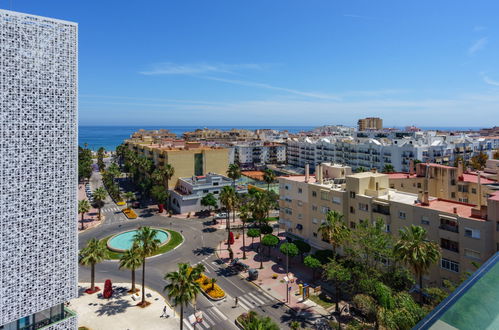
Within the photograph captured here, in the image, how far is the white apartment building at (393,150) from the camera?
110062mm

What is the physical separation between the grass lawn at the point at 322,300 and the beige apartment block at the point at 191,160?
59961 mm

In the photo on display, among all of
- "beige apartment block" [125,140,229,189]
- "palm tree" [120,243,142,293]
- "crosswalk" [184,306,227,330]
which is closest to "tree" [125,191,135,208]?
"beige apartment block" [125,140,229,189]

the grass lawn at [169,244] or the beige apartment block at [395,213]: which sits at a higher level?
the beige apartment block at [395,213]

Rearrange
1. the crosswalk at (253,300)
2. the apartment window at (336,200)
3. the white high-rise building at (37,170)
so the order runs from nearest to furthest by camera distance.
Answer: the white high-rise building at (37,170), the crosswalk at (253,300), the apartment window at (336,200)

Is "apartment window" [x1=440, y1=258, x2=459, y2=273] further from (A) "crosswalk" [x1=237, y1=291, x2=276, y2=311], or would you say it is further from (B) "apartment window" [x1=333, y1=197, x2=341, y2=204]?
(A) "crosswalk" [x1=237, y1=291, x2=276, y2=311]

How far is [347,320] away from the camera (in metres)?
36.1

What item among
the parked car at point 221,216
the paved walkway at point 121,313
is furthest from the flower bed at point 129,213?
the paved walkway at point 121,313

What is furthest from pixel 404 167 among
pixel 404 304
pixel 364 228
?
pixel 404 304

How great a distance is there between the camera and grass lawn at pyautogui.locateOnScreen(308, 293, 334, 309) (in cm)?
3950

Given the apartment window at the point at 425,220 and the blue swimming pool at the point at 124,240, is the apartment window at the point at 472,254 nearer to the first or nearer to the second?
the apartment window at the point at 425,220

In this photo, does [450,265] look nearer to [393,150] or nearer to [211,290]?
[211,290]

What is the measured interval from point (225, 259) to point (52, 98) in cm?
3890

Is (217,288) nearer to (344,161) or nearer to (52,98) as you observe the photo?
(52,98)

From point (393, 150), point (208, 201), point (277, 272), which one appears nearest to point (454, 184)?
point (277, 272)
